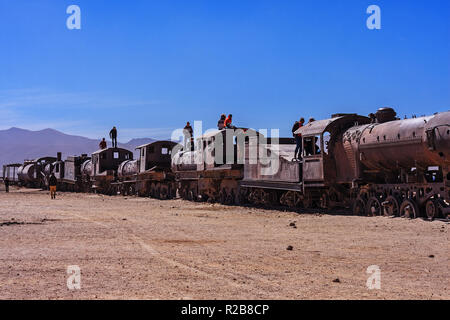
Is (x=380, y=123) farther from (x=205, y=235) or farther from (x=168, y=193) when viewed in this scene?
(x=168, y=193)

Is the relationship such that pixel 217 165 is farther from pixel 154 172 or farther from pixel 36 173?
pixel 36 173

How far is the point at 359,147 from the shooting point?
1895 centimetres

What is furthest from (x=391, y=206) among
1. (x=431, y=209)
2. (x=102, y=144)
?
(x=102, y=144)

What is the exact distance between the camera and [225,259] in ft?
30.8

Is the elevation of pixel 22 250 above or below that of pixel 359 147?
Answer: below

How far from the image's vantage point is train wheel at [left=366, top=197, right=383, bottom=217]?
717 inches

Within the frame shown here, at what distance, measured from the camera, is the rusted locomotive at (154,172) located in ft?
122

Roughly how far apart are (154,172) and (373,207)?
20987mm

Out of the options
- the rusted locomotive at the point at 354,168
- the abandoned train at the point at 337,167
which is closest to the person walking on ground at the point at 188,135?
the abandoned train at the point at 337,167

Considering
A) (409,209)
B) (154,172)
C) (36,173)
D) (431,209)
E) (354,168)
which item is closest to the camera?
(431,209)

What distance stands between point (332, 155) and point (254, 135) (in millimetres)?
7140

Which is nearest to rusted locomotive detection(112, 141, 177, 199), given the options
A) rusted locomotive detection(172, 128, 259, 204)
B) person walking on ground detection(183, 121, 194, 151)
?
person walking on ground detection(183, 121, 194, 151)

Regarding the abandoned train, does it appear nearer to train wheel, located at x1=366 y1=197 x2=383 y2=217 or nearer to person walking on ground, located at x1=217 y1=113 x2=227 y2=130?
train wheel, located at x1=366 y1=197 x2=383 y2=217
